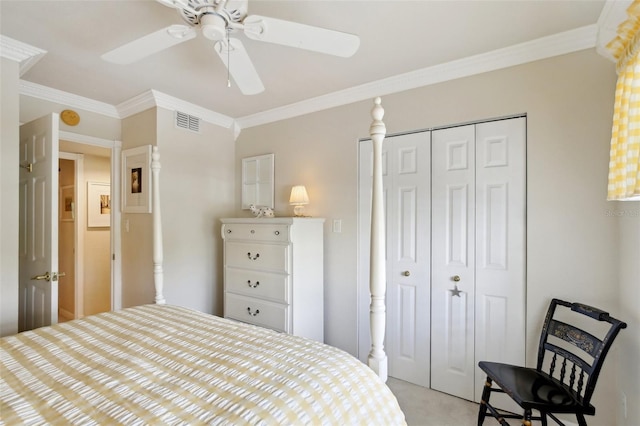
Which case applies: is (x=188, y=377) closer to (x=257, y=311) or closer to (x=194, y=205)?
(x=257, y=311)

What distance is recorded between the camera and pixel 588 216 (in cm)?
182

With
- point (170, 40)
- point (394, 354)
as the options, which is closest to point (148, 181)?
point (170, 40)

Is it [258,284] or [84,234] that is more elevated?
[84,234]

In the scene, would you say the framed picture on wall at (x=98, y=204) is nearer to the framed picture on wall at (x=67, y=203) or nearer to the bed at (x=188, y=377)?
the framed picture on wall at (x=67, y=203)

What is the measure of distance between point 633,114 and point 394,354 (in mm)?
2109

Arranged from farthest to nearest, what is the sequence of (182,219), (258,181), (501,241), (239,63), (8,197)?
1. (258,181)
2. (182,219)
3. (501,241)
4. (8,197)
5. (239,63)

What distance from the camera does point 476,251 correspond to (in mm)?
2180

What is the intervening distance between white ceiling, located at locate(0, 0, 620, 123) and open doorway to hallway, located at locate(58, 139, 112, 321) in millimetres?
1464

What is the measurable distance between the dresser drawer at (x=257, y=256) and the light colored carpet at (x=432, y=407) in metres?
1.29

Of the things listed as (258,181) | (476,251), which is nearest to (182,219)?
(258,181)

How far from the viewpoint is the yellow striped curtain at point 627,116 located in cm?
130

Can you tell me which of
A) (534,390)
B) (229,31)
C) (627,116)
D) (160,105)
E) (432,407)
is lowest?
(432,407)

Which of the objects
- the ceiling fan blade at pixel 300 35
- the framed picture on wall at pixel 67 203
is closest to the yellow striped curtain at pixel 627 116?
the ceiling fan blade at pixel 300 35

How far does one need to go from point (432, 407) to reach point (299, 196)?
75.0 inches
